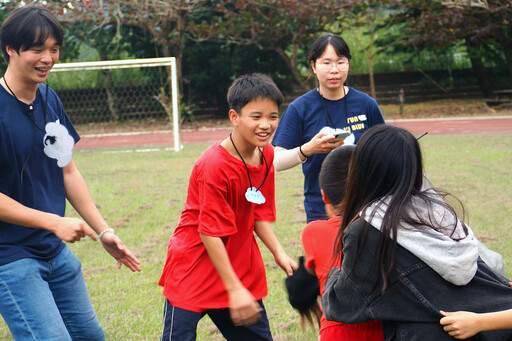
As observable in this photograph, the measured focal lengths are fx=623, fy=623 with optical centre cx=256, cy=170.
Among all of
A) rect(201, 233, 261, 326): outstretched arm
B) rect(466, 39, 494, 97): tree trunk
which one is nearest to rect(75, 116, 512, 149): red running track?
rect(466, 39, 494, 97): tree trunk

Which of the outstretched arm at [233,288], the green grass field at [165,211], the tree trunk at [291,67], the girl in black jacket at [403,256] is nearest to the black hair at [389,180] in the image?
the girl in black jacket at [403,256]

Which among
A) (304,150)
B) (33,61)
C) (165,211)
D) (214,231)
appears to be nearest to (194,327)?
(214,231)

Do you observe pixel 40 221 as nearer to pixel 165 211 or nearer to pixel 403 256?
pixel 403 256

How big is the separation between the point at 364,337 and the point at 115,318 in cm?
241

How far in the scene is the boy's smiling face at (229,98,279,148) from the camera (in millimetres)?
2492

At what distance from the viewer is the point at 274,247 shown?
2.72 m

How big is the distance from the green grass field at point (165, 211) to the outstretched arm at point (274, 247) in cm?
113

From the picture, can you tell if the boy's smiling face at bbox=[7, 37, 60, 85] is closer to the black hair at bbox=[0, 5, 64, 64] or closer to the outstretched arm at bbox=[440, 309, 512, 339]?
the black hair at bbox=[0, 5, 64, 64]

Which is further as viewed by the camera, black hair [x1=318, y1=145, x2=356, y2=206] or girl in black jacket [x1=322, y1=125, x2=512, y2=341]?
black hair [x1=318, y1=145, x2=356, y2=206]

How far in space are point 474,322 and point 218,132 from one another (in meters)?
16.7

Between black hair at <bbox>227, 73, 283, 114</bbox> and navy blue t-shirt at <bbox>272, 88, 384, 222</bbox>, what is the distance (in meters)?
0.86

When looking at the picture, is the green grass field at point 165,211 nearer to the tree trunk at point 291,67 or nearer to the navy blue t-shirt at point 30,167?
the navy blue t-shirt at point 30,167

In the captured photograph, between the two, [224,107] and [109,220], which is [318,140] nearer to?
[109,220]

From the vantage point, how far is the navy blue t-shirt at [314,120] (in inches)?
133
